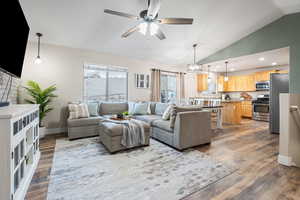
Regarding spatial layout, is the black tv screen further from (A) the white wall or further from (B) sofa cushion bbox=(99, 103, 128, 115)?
(B) sofa cushion bbox=(99, 103, 128, 115)

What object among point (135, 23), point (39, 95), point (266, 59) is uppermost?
point (135, 23)

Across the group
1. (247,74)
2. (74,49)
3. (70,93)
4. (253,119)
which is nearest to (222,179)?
(70,93)

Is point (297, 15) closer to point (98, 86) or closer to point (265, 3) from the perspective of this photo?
point (265, 3)

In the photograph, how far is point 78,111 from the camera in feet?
11.8

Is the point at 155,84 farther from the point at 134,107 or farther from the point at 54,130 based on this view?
the point at 54,130

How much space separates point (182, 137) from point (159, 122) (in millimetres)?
747

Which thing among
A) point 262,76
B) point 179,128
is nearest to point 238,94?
point 262,76

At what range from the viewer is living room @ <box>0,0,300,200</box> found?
1.66 meters

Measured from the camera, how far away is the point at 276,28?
386 centimetres

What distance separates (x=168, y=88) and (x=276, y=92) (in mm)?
3643

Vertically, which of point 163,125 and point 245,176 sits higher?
point 163,125

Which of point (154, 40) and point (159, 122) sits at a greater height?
point (154, 40)

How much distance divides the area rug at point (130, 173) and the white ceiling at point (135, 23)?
8.94ft

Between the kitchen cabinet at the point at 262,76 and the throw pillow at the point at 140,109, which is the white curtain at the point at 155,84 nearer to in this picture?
the throw pillow at the point at 140,109
